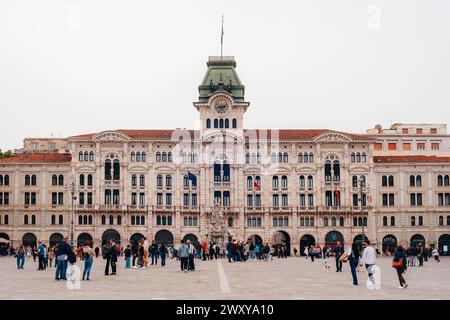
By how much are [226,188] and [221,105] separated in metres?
10.1

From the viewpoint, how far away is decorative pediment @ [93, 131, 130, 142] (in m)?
89.2

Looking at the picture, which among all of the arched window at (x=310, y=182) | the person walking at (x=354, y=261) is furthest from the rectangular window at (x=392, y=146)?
the person walking at (x=354, y=261)

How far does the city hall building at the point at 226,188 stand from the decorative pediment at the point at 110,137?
4.7 inches

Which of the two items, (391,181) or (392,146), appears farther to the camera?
(392,146)

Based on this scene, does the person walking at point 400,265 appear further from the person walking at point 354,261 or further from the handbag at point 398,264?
the person walking at point 354,261

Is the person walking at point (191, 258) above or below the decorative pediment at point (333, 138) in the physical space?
below

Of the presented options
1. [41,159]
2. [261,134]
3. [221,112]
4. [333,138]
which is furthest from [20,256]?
[333,138]

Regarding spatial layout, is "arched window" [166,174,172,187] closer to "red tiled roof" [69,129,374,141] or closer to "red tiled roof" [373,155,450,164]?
"red tiled roof" [69,129,374,141]

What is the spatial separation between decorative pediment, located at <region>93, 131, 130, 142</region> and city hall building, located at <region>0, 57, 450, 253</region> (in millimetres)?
120

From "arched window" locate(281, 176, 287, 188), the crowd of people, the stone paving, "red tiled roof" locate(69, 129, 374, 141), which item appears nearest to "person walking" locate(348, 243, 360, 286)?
the crowd of people

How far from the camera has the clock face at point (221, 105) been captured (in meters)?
90.4

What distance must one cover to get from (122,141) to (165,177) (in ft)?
22.0

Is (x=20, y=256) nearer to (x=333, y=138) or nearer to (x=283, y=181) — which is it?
(x=283, y=181)

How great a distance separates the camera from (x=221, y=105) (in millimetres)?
90438
